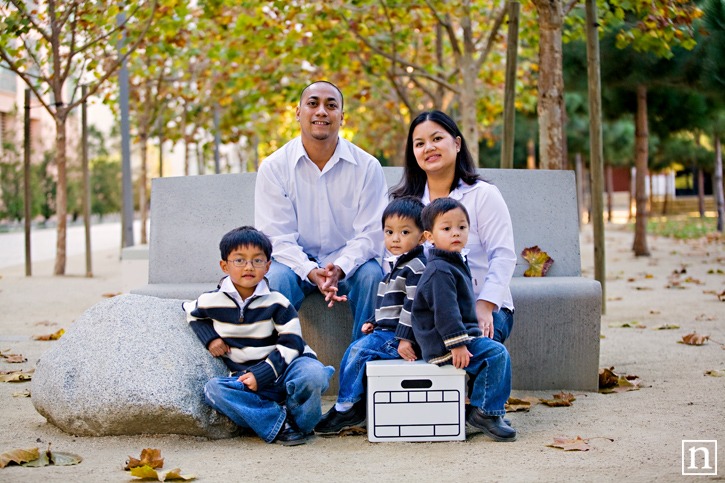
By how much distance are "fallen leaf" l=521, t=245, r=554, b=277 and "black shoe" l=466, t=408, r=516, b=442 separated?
60.9 inches

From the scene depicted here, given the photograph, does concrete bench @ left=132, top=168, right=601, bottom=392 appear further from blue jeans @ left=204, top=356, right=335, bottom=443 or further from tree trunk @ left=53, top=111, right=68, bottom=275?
tree trunk @ left=53, top=111, right=68, bottom=275

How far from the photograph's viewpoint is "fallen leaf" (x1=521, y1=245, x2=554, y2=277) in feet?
16.2

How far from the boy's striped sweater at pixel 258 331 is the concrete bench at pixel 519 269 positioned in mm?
739

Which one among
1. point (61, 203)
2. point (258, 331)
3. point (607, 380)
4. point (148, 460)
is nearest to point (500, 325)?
point (607, 380)

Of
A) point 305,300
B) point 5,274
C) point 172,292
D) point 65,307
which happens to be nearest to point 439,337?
point 305,300

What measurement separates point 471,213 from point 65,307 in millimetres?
5733

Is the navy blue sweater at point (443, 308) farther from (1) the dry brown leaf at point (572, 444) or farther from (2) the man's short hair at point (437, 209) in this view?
(1) the dry brown leaf at point (572, 444)

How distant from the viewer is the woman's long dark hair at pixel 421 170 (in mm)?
4070

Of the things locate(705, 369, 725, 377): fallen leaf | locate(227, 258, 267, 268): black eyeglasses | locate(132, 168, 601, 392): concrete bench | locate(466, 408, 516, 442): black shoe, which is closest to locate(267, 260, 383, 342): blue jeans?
locate(132, 168, 601, 392): concrete bench

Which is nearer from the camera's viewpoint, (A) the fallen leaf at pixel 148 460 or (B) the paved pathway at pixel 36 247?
(A) the fallen leaf at pixel 148 460

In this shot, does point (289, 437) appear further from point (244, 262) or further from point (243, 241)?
point (243, 241)

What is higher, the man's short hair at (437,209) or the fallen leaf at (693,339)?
the man's short hair at (437,209)

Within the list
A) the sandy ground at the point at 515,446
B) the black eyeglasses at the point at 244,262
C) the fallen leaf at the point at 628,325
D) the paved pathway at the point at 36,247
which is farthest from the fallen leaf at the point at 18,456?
the paved pathway at the point at 36,247

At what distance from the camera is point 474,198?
4004 mm
